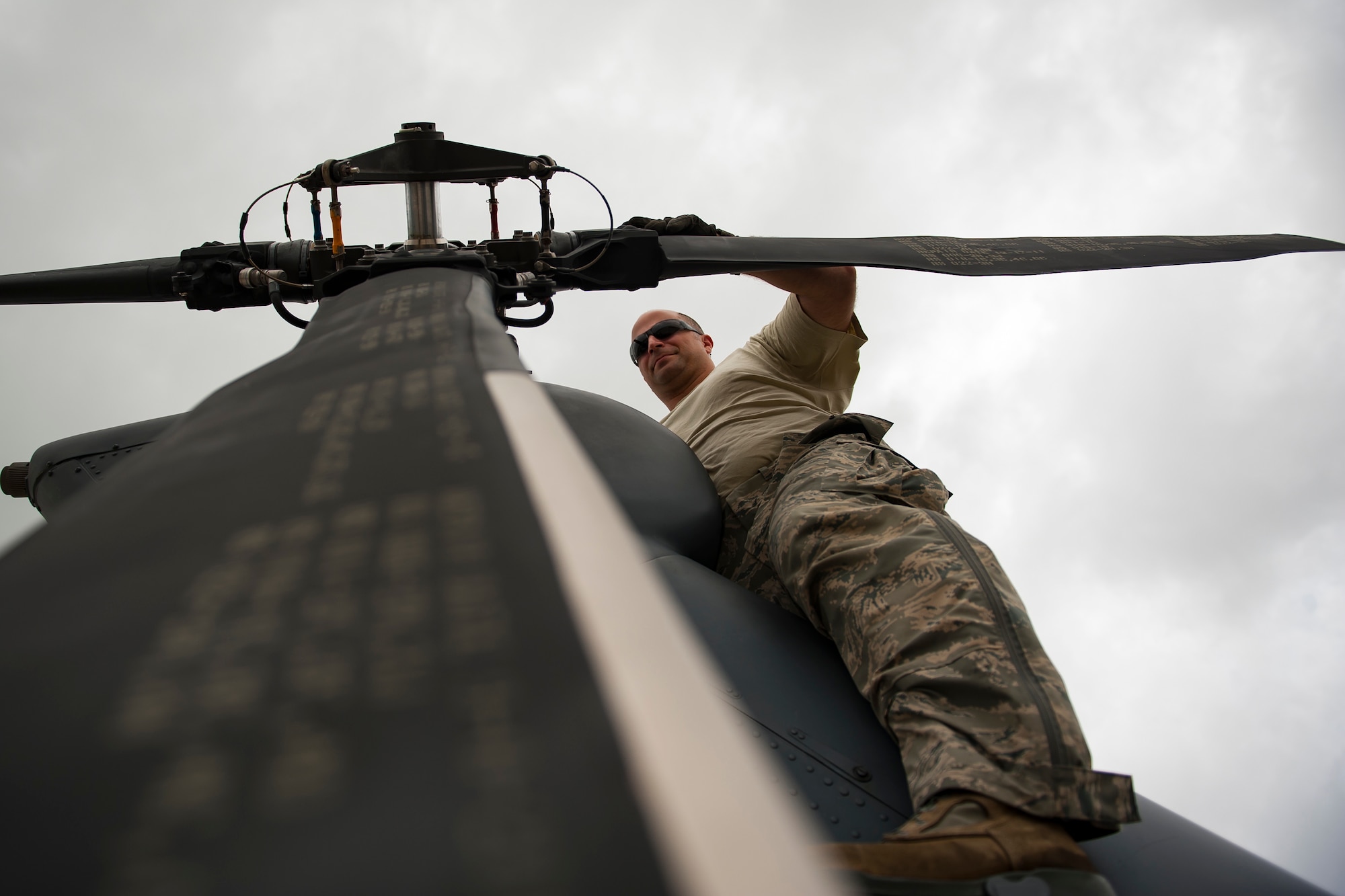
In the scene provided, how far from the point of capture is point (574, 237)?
262 cm

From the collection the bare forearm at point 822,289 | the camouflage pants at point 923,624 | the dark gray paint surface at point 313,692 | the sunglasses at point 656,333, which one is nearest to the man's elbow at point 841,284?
the bare forearm at point 822,289

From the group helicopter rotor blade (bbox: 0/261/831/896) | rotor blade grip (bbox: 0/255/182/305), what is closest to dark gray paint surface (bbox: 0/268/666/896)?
helicopter rotor blade (bbox: 0/261/831/896)

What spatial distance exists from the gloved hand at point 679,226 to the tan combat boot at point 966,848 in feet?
5.81

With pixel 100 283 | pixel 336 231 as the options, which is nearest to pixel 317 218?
pixel 336 231

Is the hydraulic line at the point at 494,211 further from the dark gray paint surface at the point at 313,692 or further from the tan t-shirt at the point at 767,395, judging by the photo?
the dark gray paint surface at the point at 313,692

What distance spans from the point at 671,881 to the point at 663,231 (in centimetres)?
245

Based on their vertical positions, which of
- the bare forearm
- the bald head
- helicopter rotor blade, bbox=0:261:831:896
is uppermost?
the bald head

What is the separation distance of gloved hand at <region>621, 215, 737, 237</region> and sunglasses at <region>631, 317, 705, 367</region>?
108 cm

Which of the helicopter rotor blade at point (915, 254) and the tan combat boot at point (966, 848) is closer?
the tan combat boot at point (966, 848)

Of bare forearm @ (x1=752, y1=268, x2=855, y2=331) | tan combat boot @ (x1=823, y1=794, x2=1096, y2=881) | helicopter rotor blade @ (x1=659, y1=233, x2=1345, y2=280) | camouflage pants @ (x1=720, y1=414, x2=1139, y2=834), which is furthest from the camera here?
bare forearm @ (x1=752, y1=268, x2=855, y2=331)

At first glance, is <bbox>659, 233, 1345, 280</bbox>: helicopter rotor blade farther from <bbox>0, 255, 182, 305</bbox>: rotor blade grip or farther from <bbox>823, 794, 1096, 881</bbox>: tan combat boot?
<bbox>0, 255, 182, 305</bbox>: rotor blade grip

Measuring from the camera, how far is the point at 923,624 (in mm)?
1527

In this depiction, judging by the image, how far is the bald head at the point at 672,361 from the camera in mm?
3646

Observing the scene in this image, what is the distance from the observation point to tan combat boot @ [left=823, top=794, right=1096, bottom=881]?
45.9 inches
